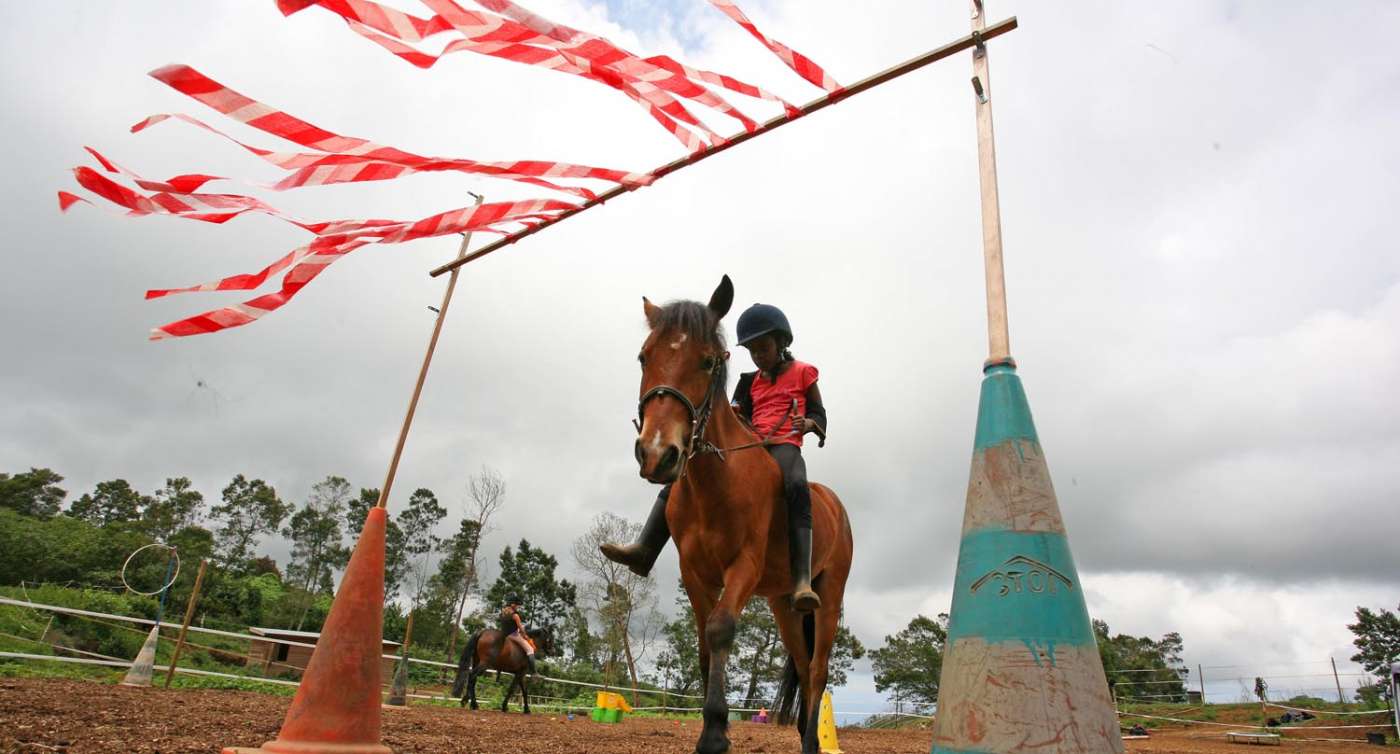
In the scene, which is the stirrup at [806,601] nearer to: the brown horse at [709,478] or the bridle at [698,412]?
the brown horse at [709,478]

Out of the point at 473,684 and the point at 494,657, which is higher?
the point at 494,657

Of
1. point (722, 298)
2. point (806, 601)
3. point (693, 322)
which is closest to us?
point (693, 322)

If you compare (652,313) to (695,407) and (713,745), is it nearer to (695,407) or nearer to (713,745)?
(695,407)

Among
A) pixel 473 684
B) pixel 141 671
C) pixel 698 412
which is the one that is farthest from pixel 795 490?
pixel 473 684

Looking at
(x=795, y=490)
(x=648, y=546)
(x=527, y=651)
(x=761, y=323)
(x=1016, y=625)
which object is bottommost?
(x=527, y=651)

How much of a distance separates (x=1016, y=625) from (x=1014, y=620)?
18mm

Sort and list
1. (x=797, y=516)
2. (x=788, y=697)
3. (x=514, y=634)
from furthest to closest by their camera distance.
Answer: (x=514, y=634) < (x=788, y=697) < (x=797, y=516)

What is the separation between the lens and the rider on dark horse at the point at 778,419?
4828 millimetres


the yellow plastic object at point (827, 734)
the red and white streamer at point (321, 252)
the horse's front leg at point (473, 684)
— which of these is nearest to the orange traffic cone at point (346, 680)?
the red and white streamer at point (321, 252)

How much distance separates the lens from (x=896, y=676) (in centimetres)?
4347

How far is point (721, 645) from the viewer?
3.66m

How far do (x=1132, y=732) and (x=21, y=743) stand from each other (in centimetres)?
2798

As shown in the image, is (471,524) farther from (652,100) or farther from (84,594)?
(652,100)

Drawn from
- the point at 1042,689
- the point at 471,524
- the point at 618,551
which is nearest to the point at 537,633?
the point at 618,551
